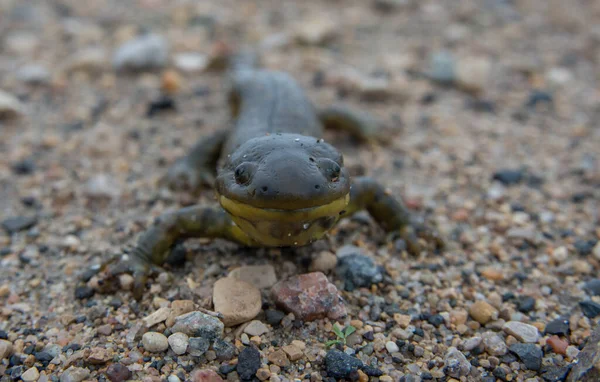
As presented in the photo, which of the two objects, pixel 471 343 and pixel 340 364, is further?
pixel 471 343

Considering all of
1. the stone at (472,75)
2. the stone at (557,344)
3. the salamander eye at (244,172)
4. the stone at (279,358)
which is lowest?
the stone at (279,358)

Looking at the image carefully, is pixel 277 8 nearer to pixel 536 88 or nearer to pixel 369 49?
pixel 369 49

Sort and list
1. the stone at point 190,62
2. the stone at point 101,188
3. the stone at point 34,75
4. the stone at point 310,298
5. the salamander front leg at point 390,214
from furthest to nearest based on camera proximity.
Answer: the stone at point 190,62 → the stone at point 34,75 → the stone at point 101,188 → the salamander front leg at point 390,214 → the stone at point 310,298

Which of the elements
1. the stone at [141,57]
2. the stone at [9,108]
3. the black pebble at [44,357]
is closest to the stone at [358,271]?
the black pebble at [44,357]

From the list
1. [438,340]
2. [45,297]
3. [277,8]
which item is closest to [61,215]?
[45,297]

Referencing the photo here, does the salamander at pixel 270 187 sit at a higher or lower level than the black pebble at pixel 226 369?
higher

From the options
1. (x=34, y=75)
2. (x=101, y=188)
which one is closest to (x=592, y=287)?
(x=101, y=188)

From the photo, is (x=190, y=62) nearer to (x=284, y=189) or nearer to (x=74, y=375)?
(x=284, y=189)

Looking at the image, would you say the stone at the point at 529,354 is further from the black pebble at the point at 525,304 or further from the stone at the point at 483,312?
the black pebble at the point at 525,304
